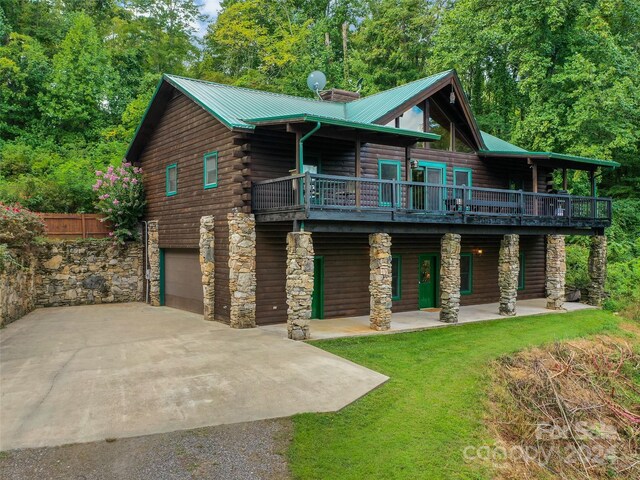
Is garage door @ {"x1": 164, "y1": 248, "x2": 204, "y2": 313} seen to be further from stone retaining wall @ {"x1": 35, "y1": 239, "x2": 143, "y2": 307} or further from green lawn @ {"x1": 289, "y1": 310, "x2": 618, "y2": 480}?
green lawn @ {"x1": 289, "y1": 310, "x2": 618, "y2": 480}

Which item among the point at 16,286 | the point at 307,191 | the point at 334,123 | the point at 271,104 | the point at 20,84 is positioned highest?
the point at 20,84

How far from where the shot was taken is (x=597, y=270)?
748 inches

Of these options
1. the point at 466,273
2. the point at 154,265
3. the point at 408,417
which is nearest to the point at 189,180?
the point at 154,265

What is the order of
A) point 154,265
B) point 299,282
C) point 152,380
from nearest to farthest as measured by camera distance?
point 152,380 → point 299,282 → point 154,265

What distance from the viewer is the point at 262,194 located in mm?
13875

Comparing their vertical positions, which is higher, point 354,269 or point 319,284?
point 354,269

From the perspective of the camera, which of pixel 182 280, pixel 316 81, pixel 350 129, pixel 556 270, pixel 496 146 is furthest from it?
pixel 316 81

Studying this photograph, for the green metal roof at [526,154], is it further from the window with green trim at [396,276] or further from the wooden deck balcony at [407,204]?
the window with green trim at [396,276]

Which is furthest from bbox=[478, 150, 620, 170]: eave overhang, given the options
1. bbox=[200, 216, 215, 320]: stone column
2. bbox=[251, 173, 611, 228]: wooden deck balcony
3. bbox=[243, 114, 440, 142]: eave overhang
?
bbox=[200, 216, 215, 320]: stone column

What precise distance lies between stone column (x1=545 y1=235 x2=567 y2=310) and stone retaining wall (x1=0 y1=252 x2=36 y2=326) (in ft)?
62.7

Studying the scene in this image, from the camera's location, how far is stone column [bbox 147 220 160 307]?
62.3 ft

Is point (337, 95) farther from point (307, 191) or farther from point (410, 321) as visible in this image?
point (410, 321)

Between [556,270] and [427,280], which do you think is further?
[427,280]

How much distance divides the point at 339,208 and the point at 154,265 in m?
10.2
